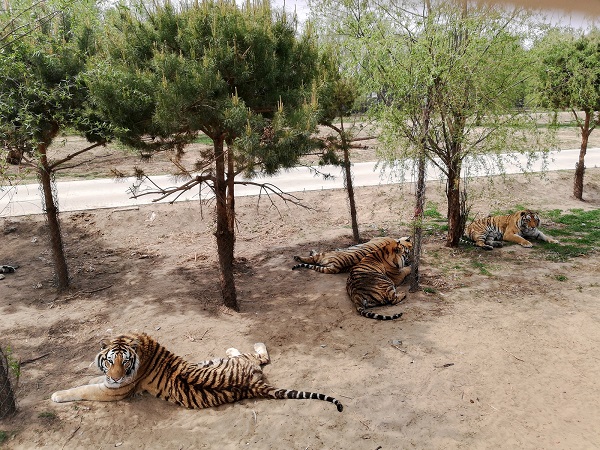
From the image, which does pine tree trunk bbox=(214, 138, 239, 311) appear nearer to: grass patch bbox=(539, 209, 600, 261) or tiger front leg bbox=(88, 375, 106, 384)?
tiger front leg bbox=(88, 375, 106, 384)

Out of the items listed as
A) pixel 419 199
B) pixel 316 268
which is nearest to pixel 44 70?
pixel 316 268

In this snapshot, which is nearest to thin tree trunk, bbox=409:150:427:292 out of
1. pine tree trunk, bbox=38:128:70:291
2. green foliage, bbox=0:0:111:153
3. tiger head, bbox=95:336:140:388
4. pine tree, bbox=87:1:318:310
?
pine tree, bbox=87:1:318:310

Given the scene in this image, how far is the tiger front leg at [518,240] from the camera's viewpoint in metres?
10.8

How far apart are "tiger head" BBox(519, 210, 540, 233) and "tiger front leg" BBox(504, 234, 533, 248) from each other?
271 mm

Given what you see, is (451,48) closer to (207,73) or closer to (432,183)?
(207,73)

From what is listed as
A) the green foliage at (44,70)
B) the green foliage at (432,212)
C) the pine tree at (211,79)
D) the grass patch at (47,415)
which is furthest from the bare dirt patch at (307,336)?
the green foliage at (44,70)

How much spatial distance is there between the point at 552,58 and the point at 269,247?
27.8 ft

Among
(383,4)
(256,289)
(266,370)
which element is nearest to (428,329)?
(266,370)

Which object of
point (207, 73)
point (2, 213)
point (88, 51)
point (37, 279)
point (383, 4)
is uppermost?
point (383, 4)

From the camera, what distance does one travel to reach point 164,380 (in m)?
5.98

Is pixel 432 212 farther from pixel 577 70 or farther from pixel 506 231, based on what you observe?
pixel 577 70

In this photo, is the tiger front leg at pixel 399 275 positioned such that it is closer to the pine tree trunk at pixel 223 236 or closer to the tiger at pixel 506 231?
the tiger at pixel 506 231

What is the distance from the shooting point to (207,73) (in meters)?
6.43

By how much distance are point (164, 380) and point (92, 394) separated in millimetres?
854
